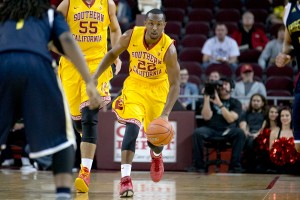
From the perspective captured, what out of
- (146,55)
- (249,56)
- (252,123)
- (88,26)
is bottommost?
(252,123)

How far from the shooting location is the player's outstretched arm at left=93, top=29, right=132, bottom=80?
22.7ft

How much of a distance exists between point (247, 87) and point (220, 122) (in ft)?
4.71

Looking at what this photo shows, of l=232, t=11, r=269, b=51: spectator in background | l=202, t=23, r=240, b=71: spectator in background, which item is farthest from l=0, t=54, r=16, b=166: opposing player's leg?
l=232, t=11, r=269, b=51: spectator in background

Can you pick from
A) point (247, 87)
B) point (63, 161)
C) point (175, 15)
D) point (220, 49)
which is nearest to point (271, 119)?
point (247, 87)

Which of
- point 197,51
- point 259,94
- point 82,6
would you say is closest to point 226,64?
point 197,51

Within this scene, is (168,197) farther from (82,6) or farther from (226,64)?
(226,64)

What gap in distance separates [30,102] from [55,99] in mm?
167

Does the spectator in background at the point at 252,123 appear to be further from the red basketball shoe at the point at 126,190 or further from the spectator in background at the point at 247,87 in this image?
the red basketball shoe at the point at 126,190

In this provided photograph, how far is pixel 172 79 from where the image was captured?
303 inches

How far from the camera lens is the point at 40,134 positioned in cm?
499

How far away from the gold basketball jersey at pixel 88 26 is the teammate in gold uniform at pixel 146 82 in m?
0.52

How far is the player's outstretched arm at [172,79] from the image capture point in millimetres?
7566

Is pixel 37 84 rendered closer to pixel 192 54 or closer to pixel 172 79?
pixel 172 79

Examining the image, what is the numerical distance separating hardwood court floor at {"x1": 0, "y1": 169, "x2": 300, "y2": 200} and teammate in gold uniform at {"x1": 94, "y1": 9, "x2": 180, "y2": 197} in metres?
0.49
